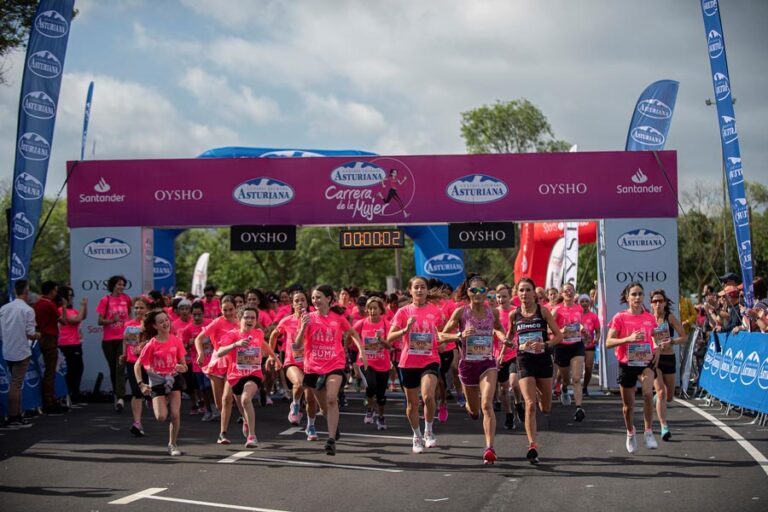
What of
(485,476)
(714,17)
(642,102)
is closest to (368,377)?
(485,476)

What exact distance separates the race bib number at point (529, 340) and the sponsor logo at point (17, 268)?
30.8ft

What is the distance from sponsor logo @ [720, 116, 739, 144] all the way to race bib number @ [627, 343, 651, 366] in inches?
295

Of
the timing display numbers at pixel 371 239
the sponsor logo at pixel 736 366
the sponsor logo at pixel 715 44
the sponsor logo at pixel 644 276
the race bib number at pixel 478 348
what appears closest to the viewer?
the race bib number at pixel 478 348

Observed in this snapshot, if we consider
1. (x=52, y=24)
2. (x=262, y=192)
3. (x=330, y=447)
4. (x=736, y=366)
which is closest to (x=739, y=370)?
(x=736, y=366)

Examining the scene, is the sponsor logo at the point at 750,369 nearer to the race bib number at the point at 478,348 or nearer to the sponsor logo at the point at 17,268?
the race bib number at the point at 478,348

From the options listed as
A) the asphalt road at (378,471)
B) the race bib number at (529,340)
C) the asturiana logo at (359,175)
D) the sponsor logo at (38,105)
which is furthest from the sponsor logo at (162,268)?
the race bib number at (529,340)

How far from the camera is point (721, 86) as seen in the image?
17516 millimetres

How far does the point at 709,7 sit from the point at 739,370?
6.54 metres

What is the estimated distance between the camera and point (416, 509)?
8.14 meters

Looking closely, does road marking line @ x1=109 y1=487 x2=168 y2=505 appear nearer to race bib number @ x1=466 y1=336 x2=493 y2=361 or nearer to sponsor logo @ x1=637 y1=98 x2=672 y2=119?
race bib number @ x1=466 y1=336 x2=493 y2=361

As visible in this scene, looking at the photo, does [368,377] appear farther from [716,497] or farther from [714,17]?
[714,17]

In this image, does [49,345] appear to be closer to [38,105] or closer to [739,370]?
[38,105]

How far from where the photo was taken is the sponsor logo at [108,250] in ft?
64.2

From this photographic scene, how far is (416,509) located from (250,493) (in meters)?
1.71
